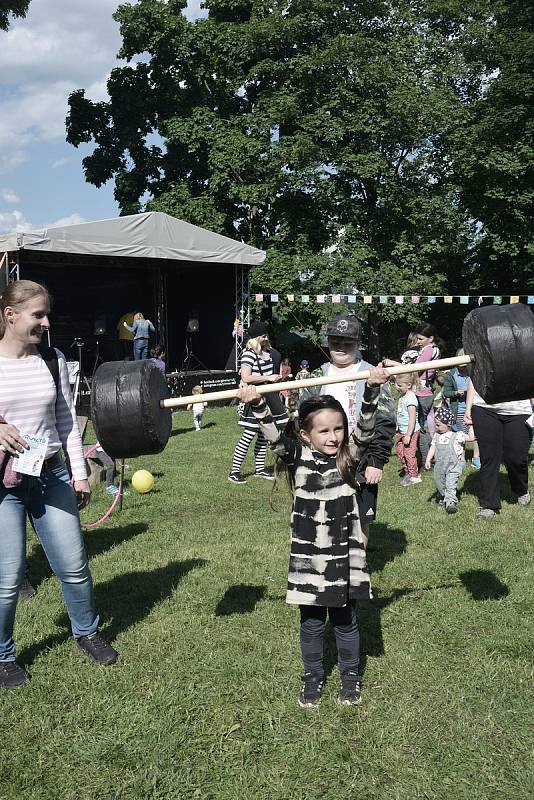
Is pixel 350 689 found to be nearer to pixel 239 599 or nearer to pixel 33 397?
pixel 239 599

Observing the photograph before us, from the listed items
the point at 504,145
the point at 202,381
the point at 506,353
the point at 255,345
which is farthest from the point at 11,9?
the point at 506,353

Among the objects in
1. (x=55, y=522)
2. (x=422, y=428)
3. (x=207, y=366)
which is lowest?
(x=207, y=366)

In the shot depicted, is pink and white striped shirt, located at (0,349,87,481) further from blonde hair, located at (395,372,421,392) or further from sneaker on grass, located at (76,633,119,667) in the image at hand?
blonde hair, located at (395,372,421,392)

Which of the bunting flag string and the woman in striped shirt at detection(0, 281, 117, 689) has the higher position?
the woman in striped shirt at detection(0, 281, 117, 689)

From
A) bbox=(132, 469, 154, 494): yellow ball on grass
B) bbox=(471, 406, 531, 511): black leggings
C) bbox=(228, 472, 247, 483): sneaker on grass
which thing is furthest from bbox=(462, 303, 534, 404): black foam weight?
bbox=(228, 472, 247, 483): sneaker on grass

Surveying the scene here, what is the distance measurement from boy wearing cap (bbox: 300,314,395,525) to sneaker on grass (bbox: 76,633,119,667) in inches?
70.6

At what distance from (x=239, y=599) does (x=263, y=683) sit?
47.3 inches

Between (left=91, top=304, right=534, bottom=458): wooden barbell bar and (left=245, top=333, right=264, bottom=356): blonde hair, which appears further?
(left=245, top=333, right=264, bottom=356): blonde hair

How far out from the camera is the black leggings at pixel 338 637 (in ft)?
11.9

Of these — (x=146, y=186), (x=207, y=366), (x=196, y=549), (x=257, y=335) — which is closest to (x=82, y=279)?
(x=207, y=366)

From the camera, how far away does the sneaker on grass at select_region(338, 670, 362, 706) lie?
3609 millimetres

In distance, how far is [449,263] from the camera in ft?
94.9

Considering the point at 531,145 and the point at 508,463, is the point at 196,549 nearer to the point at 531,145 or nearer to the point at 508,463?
the point at 508,463

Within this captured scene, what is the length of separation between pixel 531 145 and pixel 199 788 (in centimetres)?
2385
